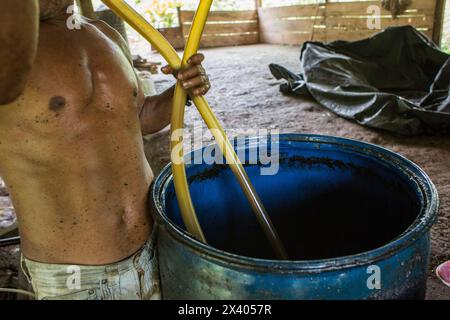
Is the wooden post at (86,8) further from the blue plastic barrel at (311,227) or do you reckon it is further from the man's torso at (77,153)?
the blue plastic barrel at (311,227)

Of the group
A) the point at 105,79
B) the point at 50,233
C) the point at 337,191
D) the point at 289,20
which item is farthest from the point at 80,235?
the point at 289,20

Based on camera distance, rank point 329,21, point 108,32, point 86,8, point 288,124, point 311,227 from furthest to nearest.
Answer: point 329,21 < point 288,124 < point 86,8 < point 311,227 < point 108,32

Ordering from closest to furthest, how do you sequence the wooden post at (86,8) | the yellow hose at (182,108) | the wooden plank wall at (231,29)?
the yellow hose at (182,108) → the wooden post at (86,8) → the wooden plank wall at (231,29)

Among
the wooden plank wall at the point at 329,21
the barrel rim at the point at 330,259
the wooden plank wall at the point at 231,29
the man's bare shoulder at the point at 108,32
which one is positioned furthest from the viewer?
the wooden plank wall at the point at 231,29

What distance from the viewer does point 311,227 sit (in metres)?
1.42

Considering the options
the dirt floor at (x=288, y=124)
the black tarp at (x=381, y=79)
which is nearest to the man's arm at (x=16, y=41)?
the dirt floor at (x=288, y=124)

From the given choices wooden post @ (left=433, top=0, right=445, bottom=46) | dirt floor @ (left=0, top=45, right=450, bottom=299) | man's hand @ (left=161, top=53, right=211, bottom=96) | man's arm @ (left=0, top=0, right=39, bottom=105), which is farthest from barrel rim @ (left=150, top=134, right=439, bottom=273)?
wooden post @ (left=433, top=0, right=445, bottom=46)

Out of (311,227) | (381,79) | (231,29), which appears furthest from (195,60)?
(231,29)

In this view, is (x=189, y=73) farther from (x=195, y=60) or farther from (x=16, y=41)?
(x=16, y=41)

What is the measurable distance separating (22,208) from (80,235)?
0.58 feet

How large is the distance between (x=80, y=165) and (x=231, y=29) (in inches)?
395

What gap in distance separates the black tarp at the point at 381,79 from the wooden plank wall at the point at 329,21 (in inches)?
95.7

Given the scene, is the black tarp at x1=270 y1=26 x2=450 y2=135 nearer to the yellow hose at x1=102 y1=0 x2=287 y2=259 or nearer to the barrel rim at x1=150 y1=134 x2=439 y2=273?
the barrel rim at x1=150 y1=134 x2=439 y2=273

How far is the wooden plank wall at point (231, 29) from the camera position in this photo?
1026 centimetres
